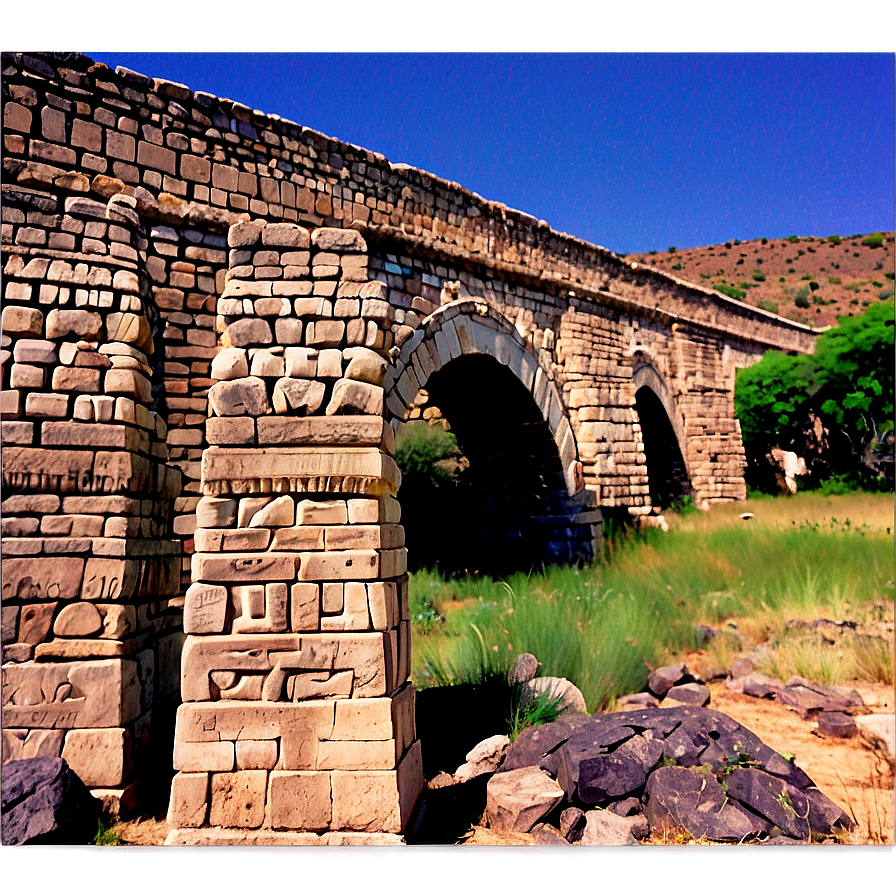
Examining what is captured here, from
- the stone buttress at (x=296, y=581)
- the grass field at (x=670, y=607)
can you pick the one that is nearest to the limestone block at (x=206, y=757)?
the stone buttress at (x=296, y=581)

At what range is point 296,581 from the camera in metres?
3.11

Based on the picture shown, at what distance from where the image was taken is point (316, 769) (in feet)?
9.71

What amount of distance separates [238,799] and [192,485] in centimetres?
330

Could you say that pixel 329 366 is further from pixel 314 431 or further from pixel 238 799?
pixel 238 799

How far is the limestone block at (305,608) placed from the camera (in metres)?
3.07

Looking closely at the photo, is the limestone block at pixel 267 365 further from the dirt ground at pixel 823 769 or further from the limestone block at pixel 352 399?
the dirt ground at pixel 823 769

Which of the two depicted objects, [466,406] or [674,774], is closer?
[674,774]

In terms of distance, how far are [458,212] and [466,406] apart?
8.87 feet

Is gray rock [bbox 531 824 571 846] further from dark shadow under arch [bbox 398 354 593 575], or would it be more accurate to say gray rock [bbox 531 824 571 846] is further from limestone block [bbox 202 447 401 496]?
dark shadow under arch [bbox 398 354 593 575]

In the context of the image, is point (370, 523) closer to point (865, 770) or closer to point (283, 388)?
point (283, 388)

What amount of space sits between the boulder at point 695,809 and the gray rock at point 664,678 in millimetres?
2064

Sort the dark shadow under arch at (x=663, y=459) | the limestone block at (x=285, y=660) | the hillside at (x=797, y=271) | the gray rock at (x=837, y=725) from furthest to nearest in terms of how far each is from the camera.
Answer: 1. the hillside at (x=797, y=271)
2. the dark shadow under arch at (x=663, y=459)
3. the gray rock at (x=837, y=725)
4. the limestone block at (x=285, y=660)

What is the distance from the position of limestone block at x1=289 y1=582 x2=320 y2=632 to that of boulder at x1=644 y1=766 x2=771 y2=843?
2.08 m

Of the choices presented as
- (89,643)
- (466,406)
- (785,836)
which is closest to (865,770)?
(785,836)
